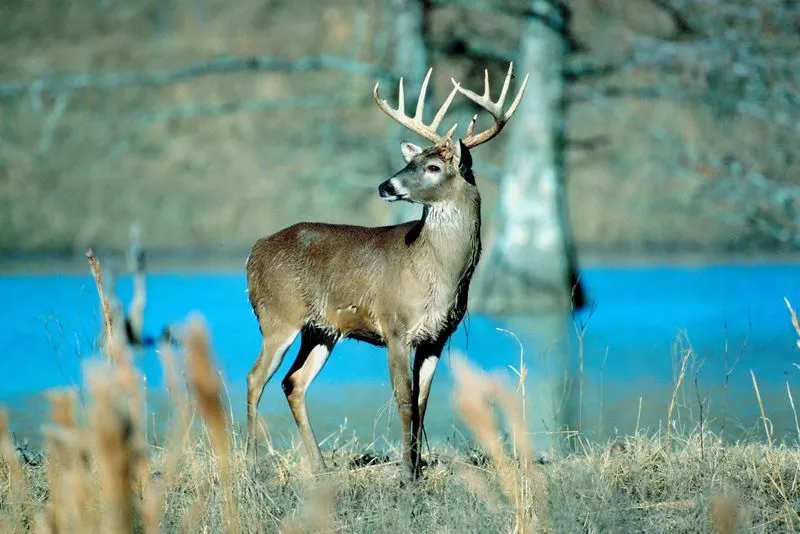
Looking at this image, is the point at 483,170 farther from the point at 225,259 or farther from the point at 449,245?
the point at 449,245

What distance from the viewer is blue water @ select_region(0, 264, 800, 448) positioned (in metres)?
11.6

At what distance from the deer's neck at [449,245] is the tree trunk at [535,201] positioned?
14592mm

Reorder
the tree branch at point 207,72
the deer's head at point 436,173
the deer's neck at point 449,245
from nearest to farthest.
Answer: the deer's neck at point 449,245
the deer's head at point 436,173
the tree branch at point 207,72

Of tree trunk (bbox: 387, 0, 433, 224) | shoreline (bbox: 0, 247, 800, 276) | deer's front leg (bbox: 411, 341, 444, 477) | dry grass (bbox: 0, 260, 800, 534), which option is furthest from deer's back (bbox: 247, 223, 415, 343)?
shoreline (bbox: 0, 247, 800, 276)

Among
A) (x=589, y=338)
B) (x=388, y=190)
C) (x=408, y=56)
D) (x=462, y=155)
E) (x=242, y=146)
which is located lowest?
(x=242, y=146)

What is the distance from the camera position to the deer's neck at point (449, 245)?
811cm

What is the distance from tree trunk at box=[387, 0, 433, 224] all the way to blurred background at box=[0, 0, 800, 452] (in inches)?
1.9

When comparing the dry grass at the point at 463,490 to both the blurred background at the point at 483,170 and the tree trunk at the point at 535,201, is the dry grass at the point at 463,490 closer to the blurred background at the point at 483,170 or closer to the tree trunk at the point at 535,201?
the blurred background at the point at 483,170

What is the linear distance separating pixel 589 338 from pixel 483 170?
7483 mm

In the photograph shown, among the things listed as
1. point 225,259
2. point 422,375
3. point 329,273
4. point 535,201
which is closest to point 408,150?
point 329,273

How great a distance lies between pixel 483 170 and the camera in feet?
79.7

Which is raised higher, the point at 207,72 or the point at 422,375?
the point at 422,375

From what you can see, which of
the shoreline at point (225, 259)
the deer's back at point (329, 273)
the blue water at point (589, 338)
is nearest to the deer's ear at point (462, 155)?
the deer's back at point (329, 273)

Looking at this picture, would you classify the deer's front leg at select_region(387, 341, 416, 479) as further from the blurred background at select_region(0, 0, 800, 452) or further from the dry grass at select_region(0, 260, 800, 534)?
the blurred background at select_region(0, 0, 800, 452)
